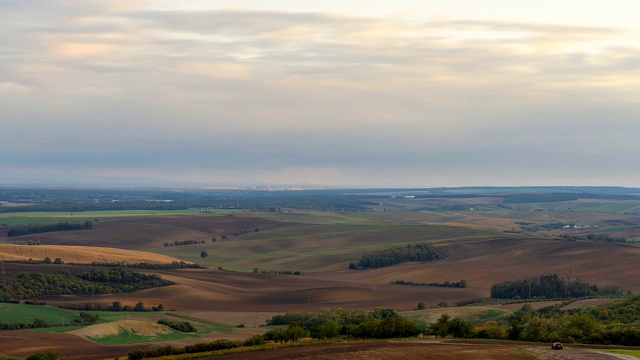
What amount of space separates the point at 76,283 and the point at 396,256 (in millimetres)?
62147

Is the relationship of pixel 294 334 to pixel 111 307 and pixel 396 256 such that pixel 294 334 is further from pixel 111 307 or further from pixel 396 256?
pixel 396 256

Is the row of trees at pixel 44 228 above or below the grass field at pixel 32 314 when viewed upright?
above

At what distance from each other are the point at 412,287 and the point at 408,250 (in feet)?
122

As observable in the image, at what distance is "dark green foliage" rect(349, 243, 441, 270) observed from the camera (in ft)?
500

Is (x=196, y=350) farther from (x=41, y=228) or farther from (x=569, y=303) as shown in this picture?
(x=41, y=228)

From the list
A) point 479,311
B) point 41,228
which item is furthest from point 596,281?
point 41,228

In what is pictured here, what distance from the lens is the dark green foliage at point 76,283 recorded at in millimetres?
106750

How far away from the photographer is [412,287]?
125 m

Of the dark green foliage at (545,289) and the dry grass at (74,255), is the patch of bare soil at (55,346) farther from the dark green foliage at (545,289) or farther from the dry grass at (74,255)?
the dry grass at (74,255)

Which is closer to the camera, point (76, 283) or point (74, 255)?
point (76, 283)

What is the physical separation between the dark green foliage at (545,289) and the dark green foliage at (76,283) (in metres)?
43.0

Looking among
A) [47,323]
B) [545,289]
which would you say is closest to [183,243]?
[545,289]

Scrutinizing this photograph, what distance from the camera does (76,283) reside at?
114 m

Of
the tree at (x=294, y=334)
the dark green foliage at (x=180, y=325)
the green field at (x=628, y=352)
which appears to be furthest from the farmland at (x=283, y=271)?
the green field at (x=628, y=352)
